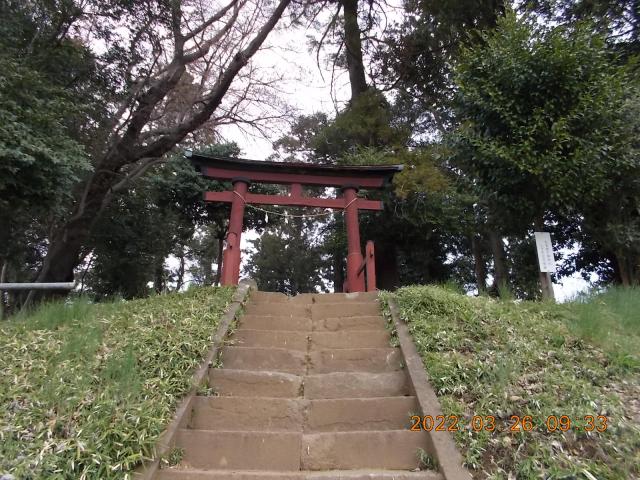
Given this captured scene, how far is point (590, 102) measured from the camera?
241 inches

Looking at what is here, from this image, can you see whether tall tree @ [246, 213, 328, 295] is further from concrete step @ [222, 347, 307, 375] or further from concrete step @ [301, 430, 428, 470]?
concrete step @ [301, 430, 428, 470]

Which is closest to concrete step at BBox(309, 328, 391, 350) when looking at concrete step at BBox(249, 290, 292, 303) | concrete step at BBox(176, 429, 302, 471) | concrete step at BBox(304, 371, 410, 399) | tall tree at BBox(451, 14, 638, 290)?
concrete step at BBox(304, 371, 410, 399)

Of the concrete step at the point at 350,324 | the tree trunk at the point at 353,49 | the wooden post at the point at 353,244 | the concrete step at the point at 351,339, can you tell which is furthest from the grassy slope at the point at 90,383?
the tree trunk at the point at 353,49

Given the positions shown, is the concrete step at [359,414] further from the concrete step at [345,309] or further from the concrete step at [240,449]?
the concrete step at [345,309]

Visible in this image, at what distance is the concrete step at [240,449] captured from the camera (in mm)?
3084

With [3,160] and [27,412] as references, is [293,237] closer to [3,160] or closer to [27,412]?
[3,160]

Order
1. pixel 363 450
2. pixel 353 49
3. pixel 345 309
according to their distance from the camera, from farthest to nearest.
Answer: pixel 353 49, pixel 345 309, pixel 363 450

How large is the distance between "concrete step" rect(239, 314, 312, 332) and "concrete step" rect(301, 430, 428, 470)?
2236 mm

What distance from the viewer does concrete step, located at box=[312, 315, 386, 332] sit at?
17.5ft

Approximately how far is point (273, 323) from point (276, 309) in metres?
0.56

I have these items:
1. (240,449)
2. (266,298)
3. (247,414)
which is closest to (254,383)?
(247,414)

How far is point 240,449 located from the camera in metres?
3.16

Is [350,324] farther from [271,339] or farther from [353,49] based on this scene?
[353,49]

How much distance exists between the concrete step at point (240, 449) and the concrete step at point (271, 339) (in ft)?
5.30
